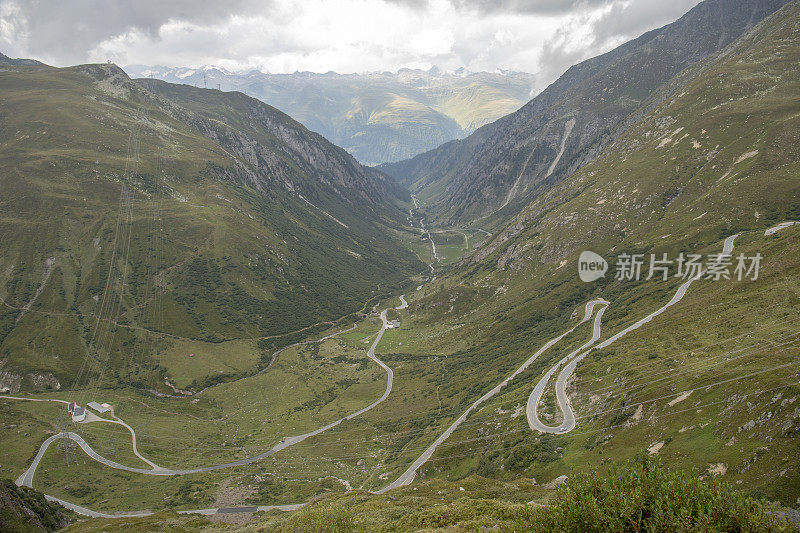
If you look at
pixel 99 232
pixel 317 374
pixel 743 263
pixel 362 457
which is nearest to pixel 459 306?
pixel 317 374

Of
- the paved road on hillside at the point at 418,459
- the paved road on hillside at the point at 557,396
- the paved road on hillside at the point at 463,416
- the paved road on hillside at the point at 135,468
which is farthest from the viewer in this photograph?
the paved road on hillside at the point at 135,468

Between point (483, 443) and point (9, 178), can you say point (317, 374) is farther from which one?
point (9, 178)

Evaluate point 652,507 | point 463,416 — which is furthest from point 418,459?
point 652,507

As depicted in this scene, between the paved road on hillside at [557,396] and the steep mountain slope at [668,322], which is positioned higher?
the steep mountain slope at [668,322]

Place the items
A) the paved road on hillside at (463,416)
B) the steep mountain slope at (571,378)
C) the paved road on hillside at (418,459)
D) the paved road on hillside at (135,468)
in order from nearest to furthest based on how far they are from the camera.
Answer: the steep mountain slope at (571,378), the paved road on hillside at (463,416), the paved road on hillside at (418,459), the paved road on hillside at (135,468)

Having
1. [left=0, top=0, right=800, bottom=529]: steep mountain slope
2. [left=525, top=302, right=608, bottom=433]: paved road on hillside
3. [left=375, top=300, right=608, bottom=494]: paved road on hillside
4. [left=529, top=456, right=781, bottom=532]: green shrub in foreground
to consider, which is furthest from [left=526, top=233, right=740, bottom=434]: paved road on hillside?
[left=529, top=456, right=781, bottom=532]: green shrub in foreground

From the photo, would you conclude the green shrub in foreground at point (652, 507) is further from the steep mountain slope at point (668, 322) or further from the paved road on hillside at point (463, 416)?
the paved road on hillside at point (463, 416)

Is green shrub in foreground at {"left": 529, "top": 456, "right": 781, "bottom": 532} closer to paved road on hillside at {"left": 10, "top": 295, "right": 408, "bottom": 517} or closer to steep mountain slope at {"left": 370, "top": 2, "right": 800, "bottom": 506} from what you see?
steep mountain slope at {"left": 370, "top": 2, "right": 800, "bottom": 506}

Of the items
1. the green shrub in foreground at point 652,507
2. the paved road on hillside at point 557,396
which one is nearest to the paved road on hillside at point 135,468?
the paved road on hillside at point 557,396
